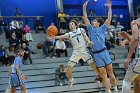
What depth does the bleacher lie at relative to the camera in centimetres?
1319

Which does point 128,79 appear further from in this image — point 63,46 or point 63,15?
point 63,15

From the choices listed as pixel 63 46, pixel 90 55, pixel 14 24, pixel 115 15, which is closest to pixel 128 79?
pixel 90 55

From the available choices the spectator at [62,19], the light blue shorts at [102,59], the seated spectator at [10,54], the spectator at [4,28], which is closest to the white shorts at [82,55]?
the light blue shorts at [102,59]

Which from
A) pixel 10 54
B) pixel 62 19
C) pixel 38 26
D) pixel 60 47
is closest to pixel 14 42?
pixel 10 54

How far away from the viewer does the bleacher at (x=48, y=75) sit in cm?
1319

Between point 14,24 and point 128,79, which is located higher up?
point 14,24

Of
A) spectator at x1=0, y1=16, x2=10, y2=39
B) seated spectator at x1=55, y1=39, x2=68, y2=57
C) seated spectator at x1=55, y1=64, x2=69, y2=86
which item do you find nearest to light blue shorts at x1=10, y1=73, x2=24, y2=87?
seated spectator at x1=55, y1=64, x2=69, y2=86

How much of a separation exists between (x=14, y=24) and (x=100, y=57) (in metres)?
9.72

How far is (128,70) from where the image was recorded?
19.0ft

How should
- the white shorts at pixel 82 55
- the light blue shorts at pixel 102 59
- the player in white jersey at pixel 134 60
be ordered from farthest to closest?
the white shorts at pixel 82 55
the light blue shorts at pixel 102 59
the player in white jersey at pixel 134 60

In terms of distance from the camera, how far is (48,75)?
1459 centimetres

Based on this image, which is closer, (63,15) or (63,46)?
(63,46)

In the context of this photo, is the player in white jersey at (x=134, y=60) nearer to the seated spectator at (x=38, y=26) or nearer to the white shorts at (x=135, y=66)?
the white shorts at (x=135, y=66)

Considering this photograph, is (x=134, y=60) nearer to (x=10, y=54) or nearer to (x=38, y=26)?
(x=10, y=54)
